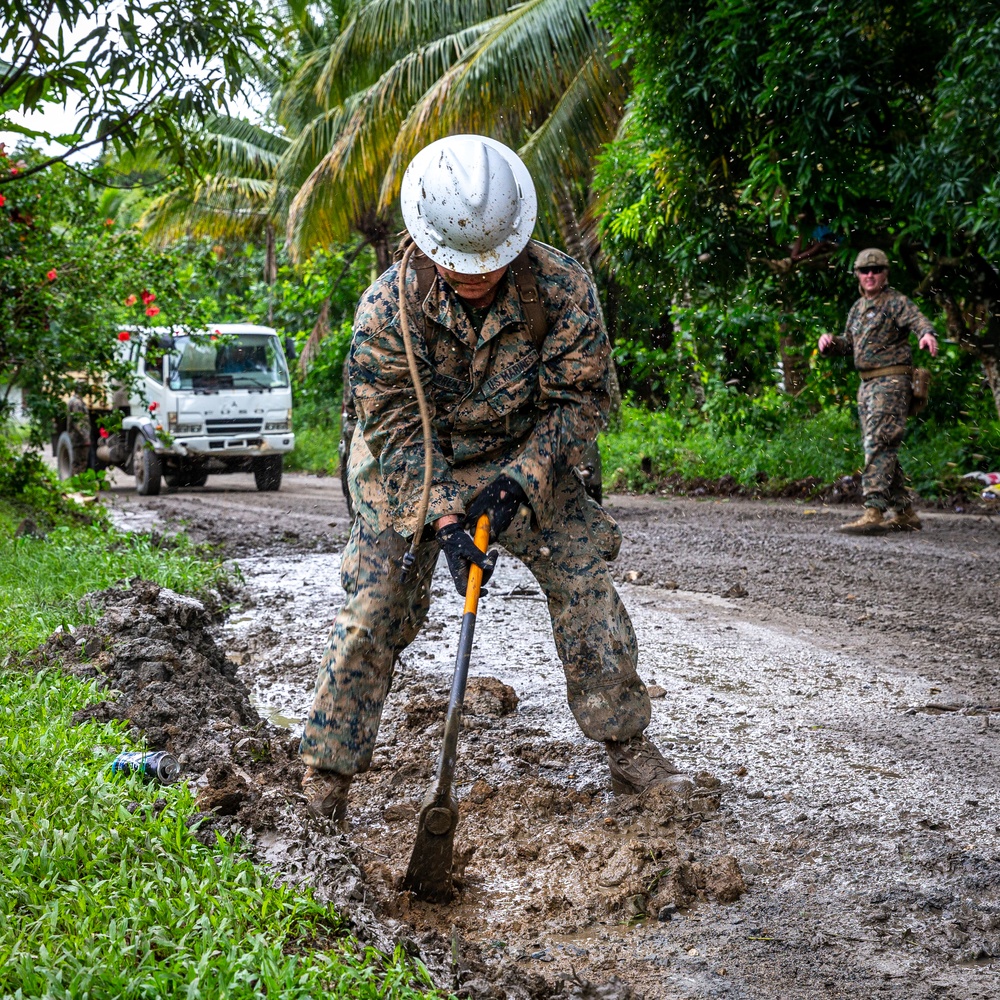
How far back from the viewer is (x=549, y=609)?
3.56 meters

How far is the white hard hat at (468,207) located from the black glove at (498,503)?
2.04 ft

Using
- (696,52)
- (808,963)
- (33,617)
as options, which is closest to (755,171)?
(696,52)

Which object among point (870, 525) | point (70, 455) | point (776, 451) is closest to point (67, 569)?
point (870, 525)

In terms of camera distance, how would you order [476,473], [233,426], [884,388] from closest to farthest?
[476,473], [884,388], [233,426]

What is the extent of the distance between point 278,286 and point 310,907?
26.2m

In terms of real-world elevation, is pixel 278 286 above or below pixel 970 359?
above

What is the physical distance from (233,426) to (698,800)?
13684 mm

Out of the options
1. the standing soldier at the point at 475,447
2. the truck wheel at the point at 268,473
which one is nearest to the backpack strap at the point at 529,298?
the standing soldier at the point at 475,447

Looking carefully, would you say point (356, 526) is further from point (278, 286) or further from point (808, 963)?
point (278, 286)

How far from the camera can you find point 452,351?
3506mm

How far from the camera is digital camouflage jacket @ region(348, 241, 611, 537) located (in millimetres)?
3416

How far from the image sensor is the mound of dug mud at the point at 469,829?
2.66 meters

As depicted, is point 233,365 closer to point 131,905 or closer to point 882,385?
point 882,385

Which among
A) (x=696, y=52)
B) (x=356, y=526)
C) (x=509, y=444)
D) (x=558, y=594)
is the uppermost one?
(x=696, y=52)
